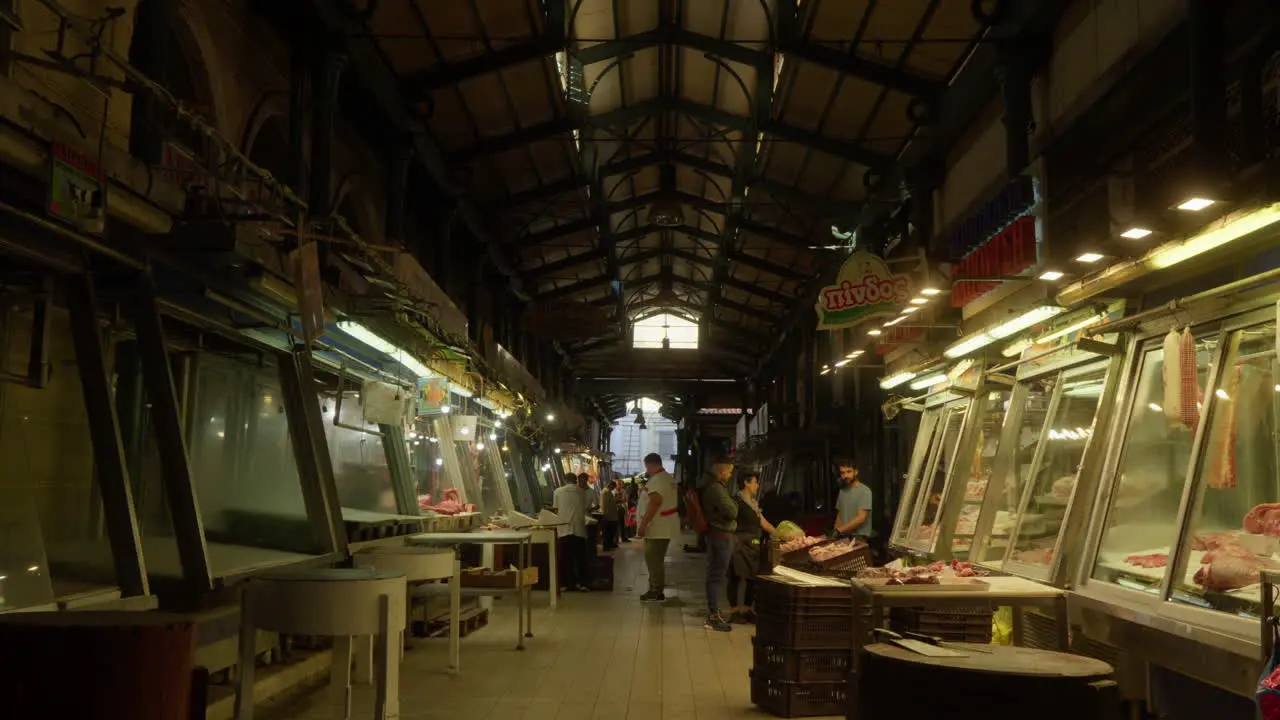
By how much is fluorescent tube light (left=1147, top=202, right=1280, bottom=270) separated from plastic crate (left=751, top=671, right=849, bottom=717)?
3.26 meters

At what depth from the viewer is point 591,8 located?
12.2 meters

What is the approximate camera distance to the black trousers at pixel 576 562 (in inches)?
582

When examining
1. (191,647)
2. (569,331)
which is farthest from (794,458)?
(191,647)

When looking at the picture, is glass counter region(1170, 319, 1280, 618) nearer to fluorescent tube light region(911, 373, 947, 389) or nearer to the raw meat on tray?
the raw meat on tray

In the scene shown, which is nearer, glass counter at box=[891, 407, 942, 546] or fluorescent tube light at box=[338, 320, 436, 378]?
fluorescent tube light at box=[338, 320, 436, 378]

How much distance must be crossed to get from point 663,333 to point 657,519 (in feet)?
70.5

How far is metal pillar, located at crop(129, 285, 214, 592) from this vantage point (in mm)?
5023

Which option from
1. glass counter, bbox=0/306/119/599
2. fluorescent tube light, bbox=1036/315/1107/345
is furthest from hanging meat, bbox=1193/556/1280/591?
glass counter, bbox=0/306/119/599

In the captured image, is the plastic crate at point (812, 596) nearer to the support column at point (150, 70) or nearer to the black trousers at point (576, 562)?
the support column at point (150, 70)

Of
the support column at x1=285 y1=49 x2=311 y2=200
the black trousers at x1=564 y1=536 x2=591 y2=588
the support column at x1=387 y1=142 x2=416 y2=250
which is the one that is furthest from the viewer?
the black trousers at x1=564 y1=536 x2=591 y2=588

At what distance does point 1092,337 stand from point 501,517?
820cm

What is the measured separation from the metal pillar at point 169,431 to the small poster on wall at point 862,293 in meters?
6.62

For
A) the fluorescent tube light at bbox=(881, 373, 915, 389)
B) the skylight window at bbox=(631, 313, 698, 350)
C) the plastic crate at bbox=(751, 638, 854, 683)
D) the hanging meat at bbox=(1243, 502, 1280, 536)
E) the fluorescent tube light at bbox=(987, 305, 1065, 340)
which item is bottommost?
the plastic crate at bbox=(751, 638, 854, 683)

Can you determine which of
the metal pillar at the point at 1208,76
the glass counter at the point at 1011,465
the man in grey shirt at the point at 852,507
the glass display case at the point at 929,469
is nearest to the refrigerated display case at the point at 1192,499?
the metal pillar at the point at 1208,76
